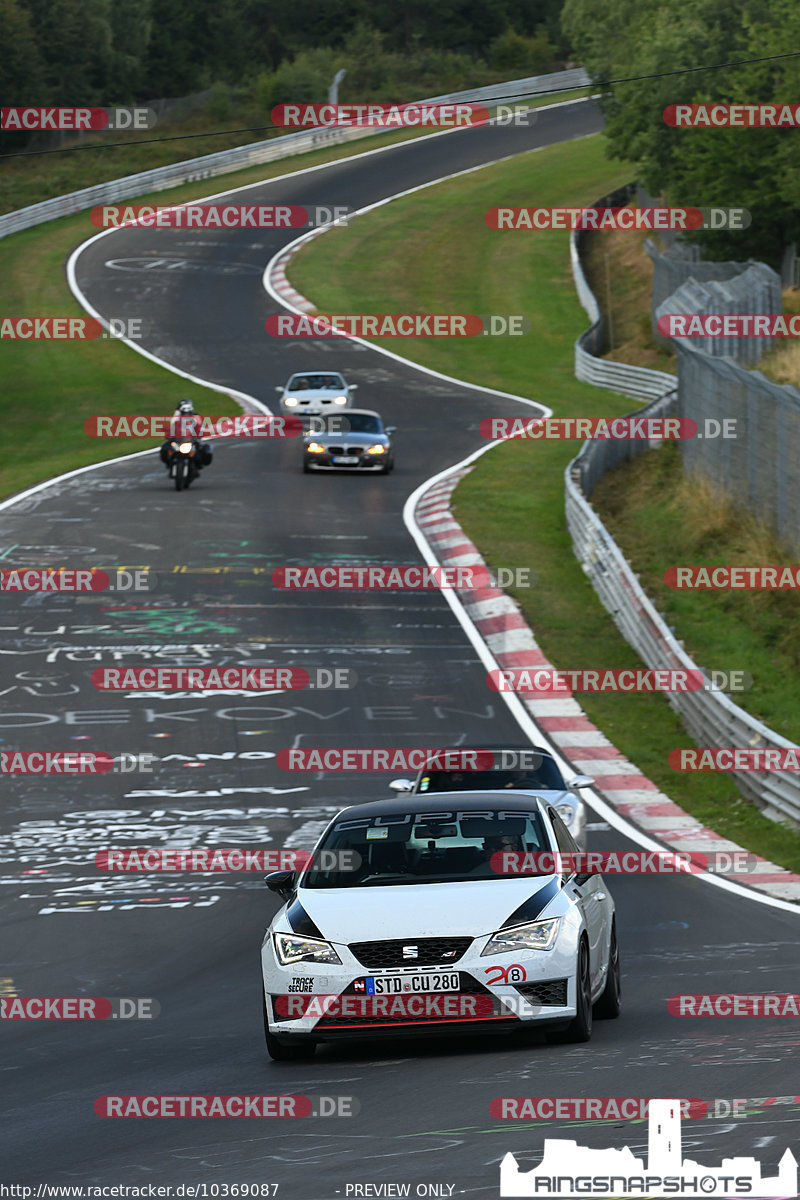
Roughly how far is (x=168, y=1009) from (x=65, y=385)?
4120 centimetres

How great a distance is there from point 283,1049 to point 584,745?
454 inches

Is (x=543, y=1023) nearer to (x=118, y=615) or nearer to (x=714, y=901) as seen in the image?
(x=714, y=901)

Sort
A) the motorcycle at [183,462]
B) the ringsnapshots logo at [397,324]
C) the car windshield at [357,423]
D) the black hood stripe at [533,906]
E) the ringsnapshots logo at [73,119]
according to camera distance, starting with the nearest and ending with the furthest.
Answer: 1. the black hood stripe at [533,906]
2. the motorcycle at [183,462]
3. the car windshield at [357,423]
4. the ringsnapshots logo at [397,324]
5. the ringsnapshots logo at [73,119]

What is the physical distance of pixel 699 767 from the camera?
64.7 feet

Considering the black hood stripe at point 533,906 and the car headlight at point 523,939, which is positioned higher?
the black hood stripe at point 533,906

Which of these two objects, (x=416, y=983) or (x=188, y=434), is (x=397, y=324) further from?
(x=416, y=983)

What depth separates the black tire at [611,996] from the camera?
9.97 metres

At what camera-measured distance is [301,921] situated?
30.5 feet

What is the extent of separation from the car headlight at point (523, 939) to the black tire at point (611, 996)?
1072mm

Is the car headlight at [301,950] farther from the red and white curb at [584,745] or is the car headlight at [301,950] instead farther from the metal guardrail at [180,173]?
the metal guardrail at [180,173]

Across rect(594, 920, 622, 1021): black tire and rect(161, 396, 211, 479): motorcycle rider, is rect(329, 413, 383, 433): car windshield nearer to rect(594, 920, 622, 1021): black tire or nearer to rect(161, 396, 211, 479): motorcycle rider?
rect(161, 396, 211, 479): motorcycle rider

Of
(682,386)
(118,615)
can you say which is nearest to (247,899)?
(118,615)

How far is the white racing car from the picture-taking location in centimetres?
888

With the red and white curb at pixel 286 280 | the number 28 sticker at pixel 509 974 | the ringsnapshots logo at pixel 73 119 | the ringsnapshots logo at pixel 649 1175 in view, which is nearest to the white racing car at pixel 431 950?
the number 28 sticker at pixel 509 974
